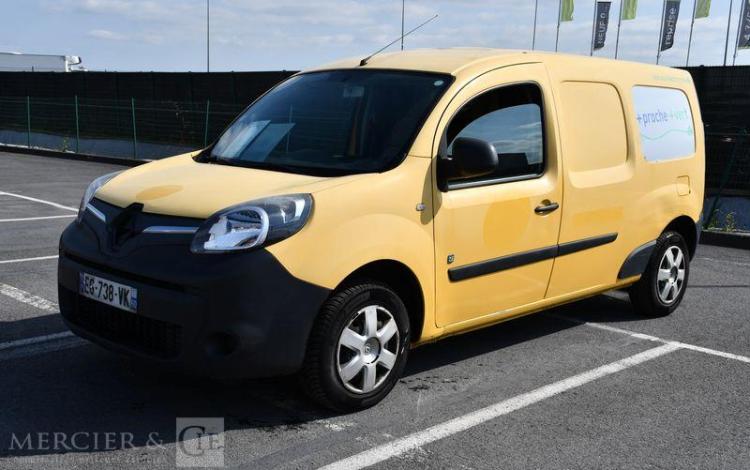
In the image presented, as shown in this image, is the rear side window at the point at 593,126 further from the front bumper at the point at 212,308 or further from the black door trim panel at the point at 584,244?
the front bumper at the point at 212,308

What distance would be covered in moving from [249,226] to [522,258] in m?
1.77

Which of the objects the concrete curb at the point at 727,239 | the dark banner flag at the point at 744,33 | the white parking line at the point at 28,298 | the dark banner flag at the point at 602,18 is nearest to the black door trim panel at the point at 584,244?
the white parking line at the point at 28,298

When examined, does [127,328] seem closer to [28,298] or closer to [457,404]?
[457,404]

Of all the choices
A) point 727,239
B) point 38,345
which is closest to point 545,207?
point 38,345

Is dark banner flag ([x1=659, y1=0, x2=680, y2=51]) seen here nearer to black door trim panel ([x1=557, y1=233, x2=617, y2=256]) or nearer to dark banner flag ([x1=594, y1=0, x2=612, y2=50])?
dark banner flag ([x1=594, y1=0, x2=612, y2=50])

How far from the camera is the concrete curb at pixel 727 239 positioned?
10.3m

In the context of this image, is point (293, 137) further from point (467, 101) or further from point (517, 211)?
point (517, 211)

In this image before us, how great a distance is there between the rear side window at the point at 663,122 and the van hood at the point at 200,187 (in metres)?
2.61

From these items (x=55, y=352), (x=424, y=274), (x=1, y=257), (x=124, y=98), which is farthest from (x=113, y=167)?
(x=424, y=274)

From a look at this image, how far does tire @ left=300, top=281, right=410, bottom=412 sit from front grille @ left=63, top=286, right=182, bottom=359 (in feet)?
2.06

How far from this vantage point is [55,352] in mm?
4812

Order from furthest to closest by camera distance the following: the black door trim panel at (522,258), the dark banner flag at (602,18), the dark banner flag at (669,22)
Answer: the dark banner flag at (602,18)
the dark banner flag at (669,22)
the black door trim panel at (522,258)

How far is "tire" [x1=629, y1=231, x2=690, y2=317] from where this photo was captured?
5949 millimetres

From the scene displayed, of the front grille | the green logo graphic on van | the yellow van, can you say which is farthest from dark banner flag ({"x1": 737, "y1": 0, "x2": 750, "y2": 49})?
the front grille
